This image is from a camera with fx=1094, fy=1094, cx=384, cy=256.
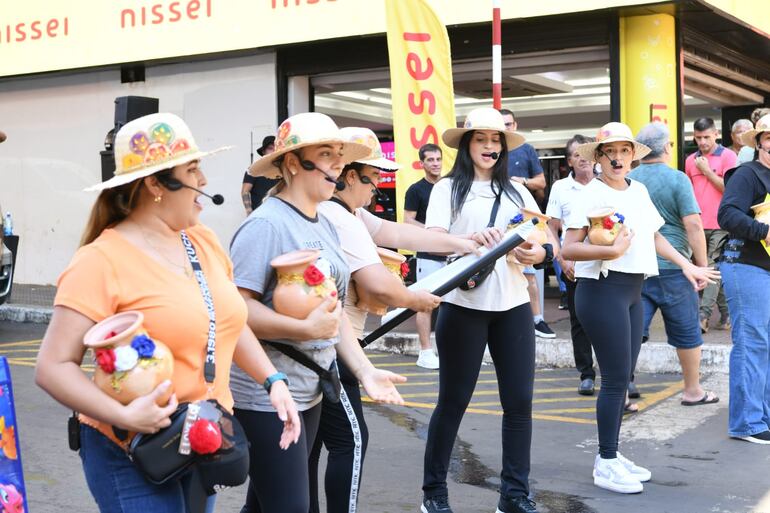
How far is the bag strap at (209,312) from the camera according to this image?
313cm

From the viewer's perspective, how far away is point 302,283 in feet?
12.2

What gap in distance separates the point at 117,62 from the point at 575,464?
1069 cm

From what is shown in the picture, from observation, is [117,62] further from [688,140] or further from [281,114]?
[688,140]

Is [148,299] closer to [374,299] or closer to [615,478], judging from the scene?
[374,299]

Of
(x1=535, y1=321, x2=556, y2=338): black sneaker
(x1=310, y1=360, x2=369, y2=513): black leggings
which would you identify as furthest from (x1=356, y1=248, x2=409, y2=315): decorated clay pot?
(x1=535, y1=321, x2=556, y2=338): black sneaker

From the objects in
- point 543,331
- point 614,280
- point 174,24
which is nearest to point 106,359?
point 614,280

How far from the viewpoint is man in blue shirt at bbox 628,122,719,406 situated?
289 inches

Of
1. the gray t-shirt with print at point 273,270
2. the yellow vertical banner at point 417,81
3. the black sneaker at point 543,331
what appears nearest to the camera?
the gray t-shirt with print at point 273,270

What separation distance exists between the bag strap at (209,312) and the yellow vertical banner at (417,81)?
24.0ft

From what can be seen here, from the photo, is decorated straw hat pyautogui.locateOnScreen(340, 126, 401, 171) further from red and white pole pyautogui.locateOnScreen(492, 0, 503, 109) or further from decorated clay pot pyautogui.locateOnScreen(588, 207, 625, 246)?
red and white pole pyautogui.locateOnScreen(492, 0, 503, 109)

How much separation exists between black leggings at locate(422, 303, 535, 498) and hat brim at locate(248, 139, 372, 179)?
1171 millimetres

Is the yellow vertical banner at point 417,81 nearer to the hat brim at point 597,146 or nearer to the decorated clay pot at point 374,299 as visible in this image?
the hat brim at point 597,146

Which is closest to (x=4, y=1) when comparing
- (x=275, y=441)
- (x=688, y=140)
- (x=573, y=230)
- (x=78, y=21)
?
(x=78, y=21)

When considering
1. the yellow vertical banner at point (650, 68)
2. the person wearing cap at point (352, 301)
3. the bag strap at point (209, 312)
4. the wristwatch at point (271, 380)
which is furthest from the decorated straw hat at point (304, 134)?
the yellow vertical banner at point (650, 68)
